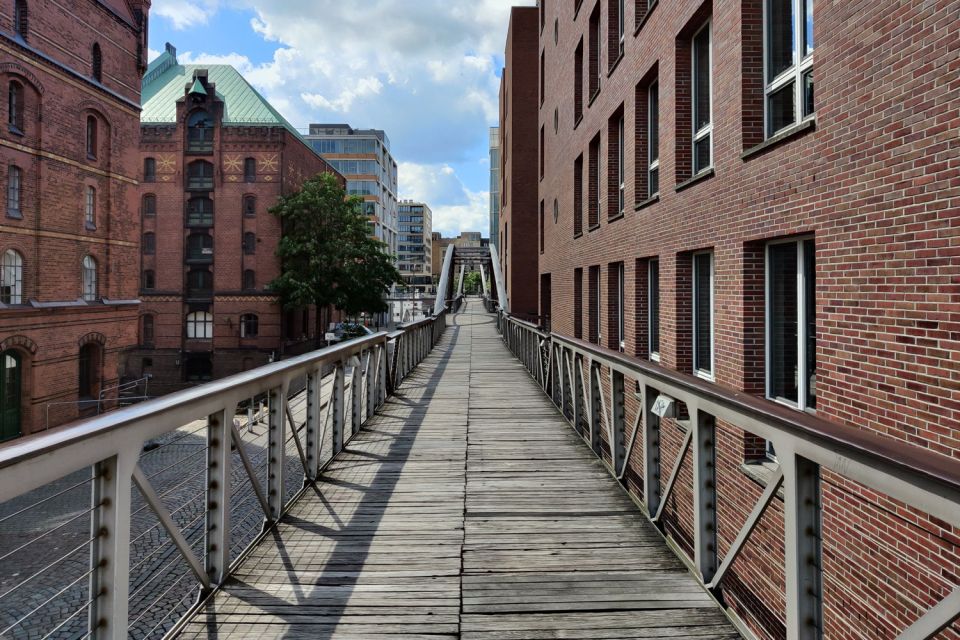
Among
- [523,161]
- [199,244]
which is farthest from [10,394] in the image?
[523,161]

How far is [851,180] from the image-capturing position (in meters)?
4.38

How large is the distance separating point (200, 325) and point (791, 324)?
39.2 meters

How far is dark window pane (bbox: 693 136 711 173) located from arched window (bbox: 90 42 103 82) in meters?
23.9

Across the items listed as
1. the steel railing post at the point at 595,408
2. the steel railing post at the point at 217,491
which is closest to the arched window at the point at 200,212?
the steel railing post at the point at 595,408

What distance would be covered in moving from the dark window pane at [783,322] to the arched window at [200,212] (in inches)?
1515

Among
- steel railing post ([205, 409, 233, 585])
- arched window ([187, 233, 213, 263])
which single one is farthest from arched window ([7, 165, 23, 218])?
steel railing post ([205, 409, 233, 585])

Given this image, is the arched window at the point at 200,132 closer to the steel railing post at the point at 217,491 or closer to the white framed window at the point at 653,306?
the white framed window at the point at 653,306

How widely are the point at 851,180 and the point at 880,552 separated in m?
2.51

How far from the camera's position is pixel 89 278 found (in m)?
23.7

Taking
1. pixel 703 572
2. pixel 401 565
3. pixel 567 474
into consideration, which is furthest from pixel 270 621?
pixel 567 474

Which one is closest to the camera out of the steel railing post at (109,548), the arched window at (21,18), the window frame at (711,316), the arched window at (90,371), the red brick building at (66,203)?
the steel railing post at (109,548)

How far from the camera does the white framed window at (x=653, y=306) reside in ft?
31.4

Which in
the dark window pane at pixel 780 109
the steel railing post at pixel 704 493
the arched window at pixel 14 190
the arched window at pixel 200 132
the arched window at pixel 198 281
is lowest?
the steel railing post at pixel 704 493

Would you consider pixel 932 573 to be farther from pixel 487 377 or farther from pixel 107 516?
pixel 487 377
